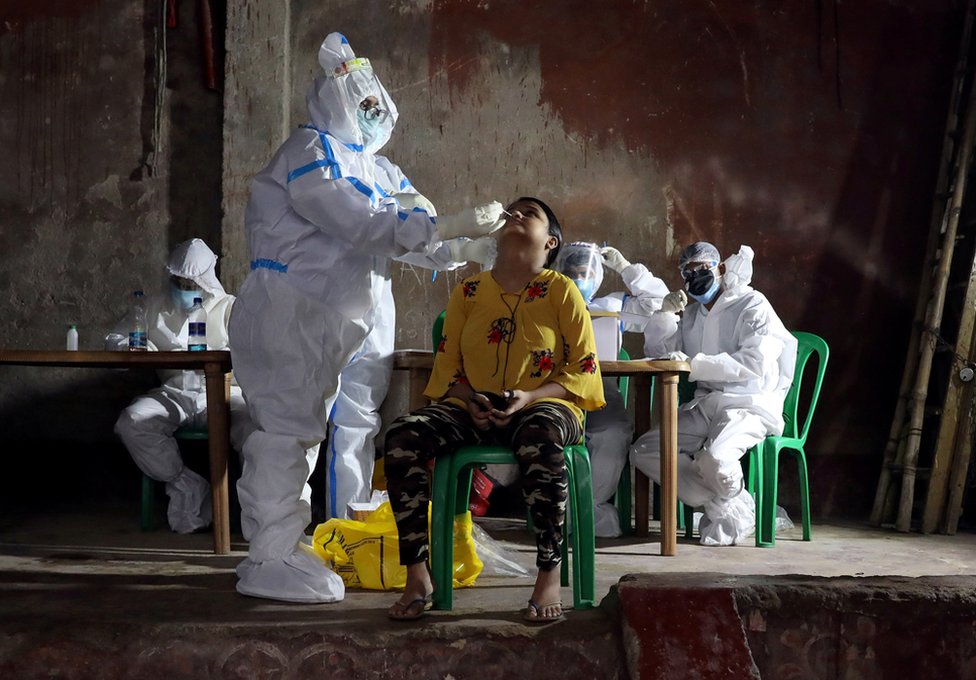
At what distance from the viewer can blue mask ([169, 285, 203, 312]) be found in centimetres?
471

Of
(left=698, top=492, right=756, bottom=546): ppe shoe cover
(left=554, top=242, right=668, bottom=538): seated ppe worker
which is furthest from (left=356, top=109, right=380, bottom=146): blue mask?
(left=698, top=492, right=756, bottom=546): ppe shoe cover

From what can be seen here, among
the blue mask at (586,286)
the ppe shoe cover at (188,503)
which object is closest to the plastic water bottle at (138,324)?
the ppe shoe cover at (188,503)

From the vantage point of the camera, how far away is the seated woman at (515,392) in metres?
2.62

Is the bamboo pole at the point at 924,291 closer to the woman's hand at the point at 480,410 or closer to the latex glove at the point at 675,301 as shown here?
the latex glove at the point at 675,301

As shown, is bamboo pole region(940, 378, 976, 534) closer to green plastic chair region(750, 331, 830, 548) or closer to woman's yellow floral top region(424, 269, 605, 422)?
green plastic chair region(750, 331, 830, 548)

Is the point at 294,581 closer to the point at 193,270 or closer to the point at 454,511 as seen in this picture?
the point at 454,511

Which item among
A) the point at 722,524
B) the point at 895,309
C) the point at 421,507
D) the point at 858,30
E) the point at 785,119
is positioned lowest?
the point at 722,524

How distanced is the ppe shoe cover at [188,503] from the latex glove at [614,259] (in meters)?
2.21

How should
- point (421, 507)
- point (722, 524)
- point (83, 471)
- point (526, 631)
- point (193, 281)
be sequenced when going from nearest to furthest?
point (526, 631) < point (421, 507) < point (722, 524) < point (193, 281) < point (83, 471)

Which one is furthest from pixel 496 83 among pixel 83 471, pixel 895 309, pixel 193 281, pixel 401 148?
pixel 83 471

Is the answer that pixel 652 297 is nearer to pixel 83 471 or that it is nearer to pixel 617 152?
pixel 617 152

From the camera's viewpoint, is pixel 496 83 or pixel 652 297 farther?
pixel 496 83

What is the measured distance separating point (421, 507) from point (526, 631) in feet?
1.46

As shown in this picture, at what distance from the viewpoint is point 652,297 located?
4781mm
